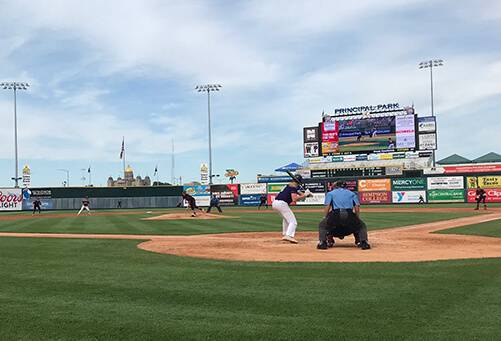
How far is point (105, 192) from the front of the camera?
5628cm

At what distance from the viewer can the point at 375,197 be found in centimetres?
4706

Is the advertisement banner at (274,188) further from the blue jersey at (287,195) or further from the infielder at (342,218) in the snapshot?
the infielder at (342,218)

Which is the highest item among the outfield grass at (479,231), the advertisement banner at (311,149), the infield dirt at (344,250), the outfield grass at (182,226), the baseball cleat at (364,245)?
the advertisement banner at (311,149)

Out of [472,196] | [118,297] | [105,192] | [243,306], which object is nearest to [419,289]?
[243,306]

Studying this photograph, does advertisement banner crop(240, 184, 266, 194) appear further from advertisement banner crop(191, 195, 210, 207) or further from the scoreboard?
the scoreboard

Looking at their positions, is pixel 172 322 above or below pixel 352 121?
below

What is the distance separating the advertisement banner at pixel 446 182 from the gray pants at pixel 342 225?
1478 inches

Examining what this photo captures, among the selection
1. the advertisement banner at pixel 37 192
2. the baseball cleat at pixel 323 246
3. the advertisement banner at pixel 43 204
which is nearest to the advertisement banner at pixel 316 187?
the advertisement banner at pixel 43 204

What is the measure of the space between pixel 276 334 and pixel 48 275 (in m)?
4.53

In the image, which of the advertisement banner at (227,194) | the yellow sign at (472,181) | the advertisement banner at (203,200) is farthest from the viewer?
the advertisement banner at (203,200)

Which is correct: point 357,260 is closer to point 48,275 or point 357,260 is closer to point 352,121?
point 48,275

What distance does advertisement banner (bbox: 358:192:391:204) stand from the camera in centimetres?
4659

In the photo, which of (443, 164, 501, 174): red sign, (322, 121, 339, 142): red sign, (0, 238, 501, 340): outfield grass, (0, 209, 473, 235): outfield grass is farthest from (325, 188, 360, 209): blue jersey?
(443, 164, 501, 174): red sign

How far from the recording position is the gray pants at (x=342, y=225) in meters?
10.1
